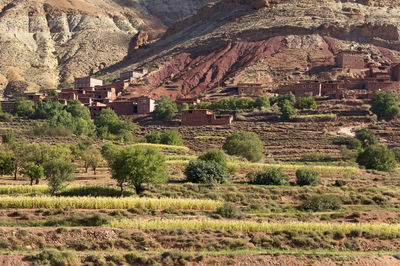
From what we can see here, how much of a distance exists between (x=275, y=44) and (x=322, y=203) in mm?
74173

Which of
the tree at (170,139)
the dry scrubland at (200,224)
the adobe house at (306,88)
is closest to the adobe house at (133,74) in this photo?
the adobe house at (306,88)

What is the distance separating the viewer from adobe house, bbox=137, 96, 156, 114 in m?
76.8

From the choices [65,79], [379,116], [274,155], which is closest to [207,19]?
[65,79]

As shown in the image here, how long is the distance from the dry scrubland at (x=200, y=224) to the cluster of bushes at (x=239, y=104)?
32.4 meters

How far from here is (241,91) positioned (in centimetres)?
8069

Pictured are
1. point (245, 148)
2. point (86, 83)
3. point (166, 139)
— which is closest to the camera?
point (245, 148)

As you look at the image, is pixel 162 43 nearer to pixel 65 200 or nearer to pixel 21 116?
pixel 21 116

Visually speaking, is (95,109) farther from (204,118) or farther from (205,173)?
(205,173)

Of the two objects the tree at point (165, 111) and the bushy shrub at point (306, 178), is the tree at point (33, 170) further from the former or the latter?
the tree at point (165, 111)

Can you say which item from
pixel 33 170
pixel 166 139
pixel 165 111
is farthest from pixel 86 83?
pixel 33 170

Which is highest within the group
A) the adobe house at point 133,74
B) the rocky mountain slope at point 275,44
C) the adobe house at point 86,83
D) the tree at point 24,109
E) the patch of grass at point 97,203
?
the rocky mountain slope at point 275,44

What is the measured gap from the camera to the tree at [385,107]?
65312 mm

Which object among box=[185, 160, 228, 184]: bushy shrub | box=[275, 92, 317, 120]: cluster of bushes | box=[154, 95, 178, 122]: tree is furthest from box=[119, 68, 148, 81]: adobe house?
box=[185, 160, 228, 184]: bushy shrub

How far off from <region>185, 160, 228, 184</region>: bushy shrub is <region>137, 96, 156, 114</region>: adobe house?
42091mm
